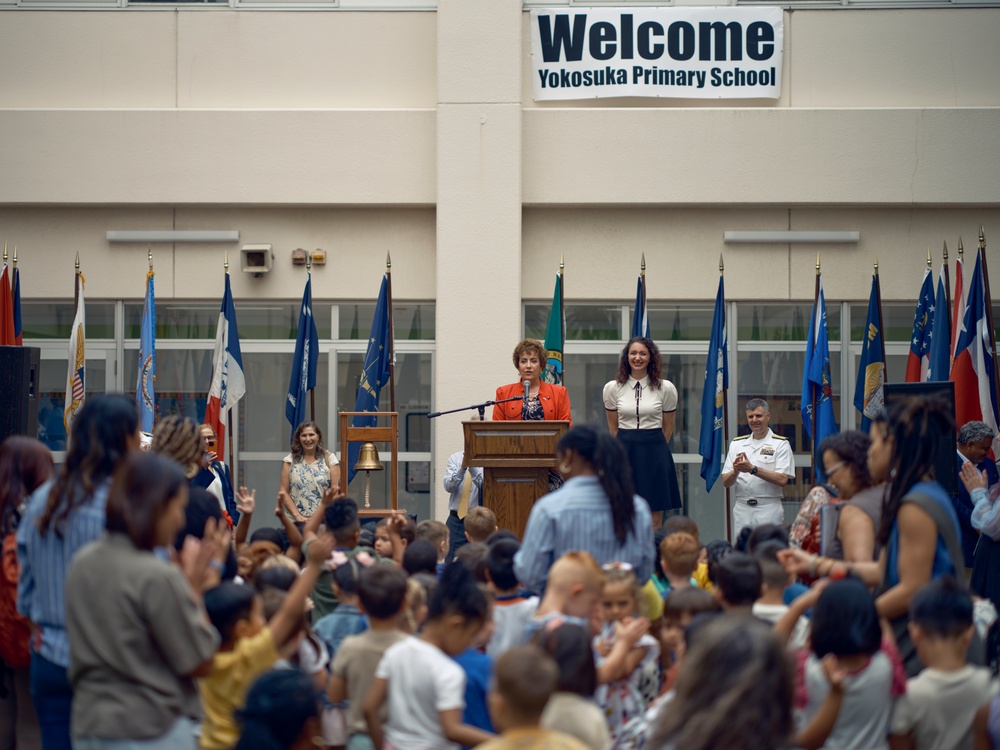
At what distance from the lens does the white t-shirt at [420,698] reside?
367 centimetres

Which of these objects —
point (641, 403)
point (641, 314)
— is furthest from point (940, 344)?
point (641, 403)

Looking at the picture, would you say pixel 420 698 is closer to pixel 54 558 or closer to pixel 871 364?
pixel 54 558

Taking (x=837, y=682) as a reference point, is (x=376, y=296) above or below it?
above

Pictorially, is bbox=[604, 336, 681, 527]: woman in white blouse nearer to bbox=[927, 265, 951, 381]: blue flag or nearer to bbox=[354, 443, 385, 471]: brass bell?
bbox=[354, 443, 385, 471]: brass bell

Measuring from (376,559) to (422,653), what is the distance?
179 cm

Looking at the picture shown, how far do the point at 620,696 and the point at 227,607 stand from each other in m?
1.30

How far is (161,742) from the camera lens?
3.22 m

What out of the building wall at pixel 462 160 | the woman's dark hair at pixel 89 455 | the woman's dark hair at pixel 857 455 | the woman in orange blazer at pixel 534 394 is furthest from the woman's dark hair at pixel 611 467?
the building wall at pixel 462 160

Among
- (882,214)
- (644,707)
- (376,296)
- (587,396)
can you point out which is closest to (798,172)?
(882,214)

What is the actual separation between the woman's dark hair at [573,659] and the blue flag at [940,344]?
7.06m

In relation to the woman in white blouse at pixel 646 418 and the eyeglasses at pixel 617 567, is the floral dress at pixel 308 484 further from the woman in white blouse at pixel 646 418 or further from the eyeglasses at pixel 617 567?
the eyeglasses at pixel 617 567

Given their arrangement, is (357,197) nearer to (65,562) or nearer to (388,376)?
(388,376)

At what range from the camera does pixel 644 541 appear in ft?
14.8

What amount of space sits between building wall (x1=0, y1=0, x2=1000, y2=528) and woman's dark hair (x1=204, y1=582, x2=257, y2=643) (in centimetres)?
727
